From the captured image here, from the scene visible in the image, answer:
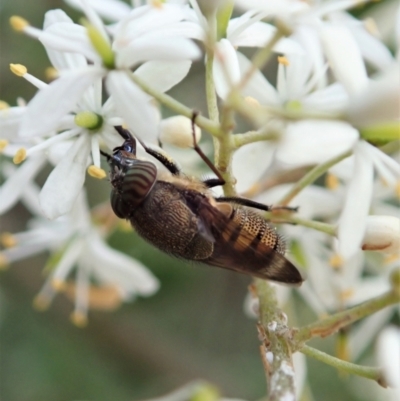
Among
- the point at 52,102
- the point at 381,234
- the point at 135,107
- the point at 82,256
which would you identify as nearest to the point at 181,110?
the point at 135,107

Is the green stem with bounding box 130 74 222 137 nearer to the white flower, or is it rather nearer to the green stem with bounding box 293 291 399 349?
the green stem with bounding box 293 291 399 349

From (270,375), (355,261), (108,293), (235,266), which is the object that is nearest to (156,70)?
(235,266)

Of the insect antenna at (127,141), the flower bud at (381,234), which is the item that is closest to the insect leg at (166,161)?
the insect antenna at (127,141)

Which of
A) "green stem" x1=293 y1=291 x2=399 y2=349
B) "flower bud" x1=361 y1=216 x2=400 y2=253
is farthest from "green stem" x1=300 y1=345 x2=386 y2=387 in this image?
"flower bud" x1=361 y1=216 x2=400 y2=253

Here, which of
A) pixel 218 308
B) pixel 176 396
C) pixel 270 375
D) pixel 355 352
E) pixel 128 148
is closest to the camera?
pixel 270 375

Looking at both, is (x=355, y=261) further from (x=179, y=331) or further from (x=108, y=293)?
(x=179, y=331)

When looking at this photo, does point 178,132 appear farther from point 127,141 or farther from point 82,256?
point 82,256
